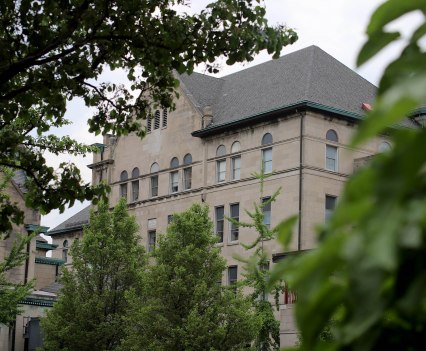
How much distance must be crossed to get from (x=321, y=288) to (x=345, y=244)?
6.8 inches

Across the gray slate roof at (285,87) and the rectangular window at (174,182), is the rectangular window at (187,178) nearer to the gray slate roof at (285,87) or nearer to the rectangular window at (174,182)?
the rectangular window at (174,182)

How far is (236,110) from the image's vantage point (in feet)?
193

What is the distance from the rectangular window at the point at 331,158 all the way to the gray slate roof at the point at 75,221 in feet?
94.6

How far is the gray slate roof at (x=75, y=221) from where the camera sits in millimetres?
76688

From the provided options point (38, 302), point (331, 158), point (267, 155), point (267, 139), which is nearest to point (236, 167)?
point (267, 155)

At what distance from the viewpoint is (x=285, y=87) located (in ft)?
186

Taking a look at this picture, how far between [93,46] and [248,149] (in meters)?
43.5

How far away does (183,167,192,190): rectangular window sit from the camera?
6081 centimetres

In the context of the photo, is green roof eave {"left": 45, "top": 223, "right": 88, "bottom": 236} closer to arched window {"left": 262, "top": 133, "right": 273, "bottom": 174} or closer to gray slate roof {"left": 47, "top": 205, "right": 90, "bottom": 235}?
gray slate roof {"left": 47, "top": 205, "right": 90, "bottom": 235}

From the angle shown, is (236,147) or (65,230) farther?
(65,230)

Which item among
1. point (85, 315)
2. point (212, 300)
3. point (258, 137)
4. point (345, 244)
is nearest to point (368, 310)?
point (345, 244)

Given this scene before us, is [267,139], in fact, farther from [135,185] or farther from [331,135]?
[135,185]

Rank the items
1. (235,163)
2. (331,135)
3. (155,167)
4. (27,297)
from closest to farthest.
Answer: (27,297) < (331,135) < (235,163) < (155,167)

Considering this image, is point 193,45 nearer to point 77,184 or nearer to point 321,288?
point 77,184
